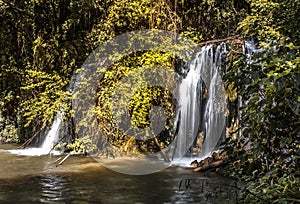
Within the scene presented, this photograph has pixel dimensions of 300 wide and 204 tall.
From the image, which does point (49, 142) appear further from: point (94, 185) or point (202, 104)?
point (94, 185)

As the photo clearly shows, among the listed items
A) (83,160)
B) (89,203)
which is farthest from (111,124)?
(89,203)

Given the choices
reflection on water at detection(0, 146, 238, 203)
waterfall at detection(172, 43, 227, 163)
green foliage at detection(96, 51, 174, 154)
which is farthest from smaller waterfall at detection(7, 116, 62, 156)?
waterfall at detection(172, 43, 227, 163)

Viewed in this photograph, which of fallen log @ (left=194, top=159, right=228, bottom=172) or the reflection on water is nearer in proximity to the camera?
the reflection on water

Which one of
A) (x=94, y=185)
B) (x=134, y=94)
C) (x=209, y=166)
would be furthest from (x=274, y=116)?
(x=134, y=94)

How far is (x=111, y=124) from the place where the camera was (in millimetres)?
9117

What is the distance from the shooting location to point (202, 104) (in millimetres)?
9344

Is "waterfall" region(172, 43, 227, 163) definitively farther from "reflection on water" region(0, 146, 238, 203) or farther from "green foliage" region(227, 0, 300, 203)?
"green foliage" region(227, 0, 300, 203)

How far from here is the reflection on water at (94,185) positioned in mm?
5350

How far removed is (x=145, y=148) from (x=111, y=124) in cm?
153

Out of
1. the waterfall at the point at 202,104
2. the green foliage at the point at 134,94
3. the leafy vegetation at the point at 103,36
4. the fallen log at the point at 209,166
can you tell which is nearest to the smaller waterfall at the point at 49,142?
the leafy vegetation at the point at 103,36

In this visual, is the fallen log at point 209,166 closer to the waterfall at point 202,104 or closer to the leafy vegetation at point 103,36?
the leafy vegetation at point 103,36

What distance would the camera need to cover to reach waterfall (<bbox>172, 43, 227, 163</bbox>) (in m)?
9.03

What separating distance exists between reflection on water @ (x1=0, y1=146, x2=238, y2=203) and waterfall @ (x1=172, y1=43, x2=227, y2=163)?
155 cm

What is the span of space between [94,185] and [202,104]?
4057 mm
